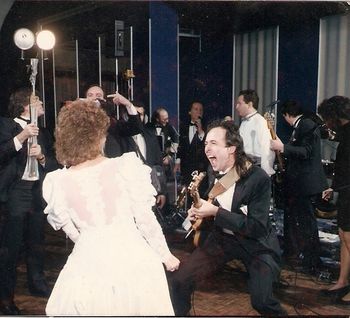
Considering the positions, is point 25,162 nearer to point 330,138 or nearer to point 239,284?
point 239,284

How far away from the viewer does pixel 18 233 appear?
3545 mm

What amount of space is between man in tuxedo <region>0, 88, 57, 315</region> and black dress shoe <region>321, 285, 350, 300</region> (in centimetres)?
241

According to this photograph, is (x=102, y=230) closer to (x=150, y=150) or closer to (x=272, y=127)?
(x=150, y=150)

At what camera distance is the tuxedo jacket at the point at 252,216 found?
2.79 m

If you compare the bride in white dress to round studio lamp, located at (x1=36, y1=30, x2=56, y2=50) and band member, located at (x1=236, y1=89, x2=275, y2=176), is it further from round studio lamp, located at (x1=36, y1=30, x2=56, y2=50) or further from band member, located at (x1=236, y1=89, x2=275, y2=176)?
band member, located at (x1=236, y1=89, x2=275, y2=176)

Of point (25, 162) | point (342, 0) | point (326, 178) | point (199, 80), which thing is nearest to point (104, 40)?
point (199, 80)

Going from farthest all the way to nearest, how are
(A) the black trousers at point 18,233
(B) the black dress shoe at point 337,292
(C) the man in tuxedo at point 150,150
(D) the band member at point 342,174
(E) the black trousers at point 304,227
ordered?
(E) the black trousers at point 304,227
(C) the man in tuxedo at point 150,150
(B) the black dress shoe at point 337,292
(D) the band member at point 342,174
(A) the black trousers at point 18,233

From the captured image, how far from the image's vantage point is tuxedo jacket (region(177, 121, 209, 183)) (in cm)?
435

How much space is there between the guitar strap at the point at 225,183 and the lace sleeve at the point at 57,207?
106 centimetres

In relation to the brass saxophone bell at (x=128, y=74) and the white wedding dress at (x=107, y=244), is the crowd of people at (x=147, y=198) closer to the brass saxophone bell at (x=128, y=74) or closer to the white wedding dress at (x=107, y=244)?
the white wedding dress at (x=107, y=244)

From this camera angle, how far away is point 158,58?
14.0ft

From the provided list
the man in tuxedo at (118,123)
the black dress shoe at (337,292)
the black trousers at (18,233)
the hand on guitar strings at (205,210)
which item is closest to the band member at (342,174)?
the black dress shoe at (337,292)

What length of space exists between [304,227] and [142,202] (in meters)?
2.50

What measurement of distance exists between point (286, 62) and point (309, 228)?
Result: 1.60 meters
